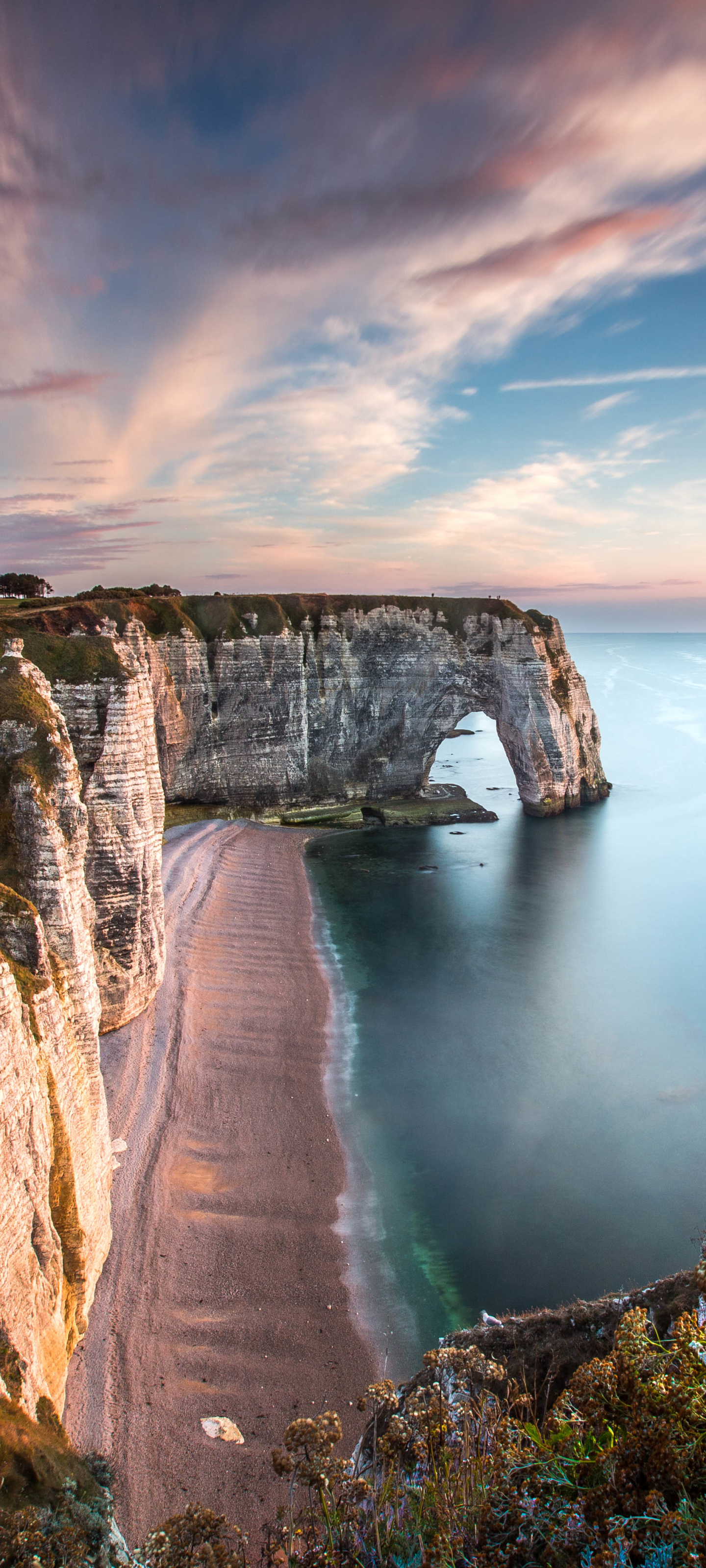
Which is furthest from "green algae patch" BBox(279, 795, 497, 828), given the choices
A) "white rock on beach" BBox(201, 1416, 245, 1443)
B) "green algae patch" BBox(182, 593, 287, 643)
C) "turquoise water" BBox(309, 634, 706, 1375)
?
"white rock on beach" BBox(201, 1416, 245, 1443)

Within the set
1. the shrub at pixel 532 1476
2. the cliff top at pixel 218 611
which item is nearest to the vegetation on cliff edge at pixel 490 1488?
the shrub at pixel 532 1476

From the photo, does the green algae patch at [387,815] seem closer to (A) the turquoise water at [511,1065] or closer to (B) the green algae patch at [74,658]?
(A) the turquoise water at [511,1065]

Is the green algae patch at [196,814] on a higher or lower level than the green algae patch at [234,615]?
lower

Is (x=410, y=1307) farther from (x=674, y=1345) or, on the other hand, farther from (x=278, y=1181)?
(x=674, y=1345)

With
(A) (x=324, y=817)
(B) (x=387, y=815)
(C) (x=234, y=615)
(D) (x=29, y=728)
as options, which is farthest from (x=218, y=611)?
(D) (x=29, y=728)

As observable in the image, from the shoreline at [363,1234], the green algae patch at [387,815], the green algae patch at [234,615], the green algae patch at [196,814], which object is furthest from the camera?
the green algae patch at [387,815]

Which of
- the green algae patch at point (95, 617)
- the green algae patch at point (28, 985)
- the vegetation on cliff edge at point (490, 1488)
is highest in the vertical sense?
the green algae patch at point (95, 617)

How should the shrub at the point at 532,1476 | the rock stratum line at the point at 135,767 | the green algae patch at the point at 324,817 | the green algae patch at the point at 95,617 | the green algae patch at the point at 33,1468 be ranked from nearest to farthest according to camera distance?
the shrub at the point at 532,1476 → the green algae patch at the point at 33,1468 → the rock stratum line at the point at 135,767 → the green algae patch at the point at 95,617 → the green algae patch at the point at 324,817
